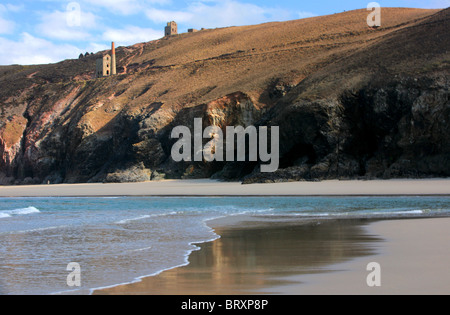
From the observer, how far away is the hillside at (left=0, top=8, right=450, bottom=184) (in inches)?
1476

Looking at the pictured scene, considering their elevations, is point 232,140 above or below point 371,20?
below

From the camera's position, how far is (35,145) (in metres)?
68.1

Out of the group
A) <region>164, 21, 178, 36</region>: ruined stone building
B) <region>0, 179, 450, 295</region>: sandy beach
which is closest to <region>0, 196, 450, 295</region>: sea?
<region>0, 179, 450, 295</region>: sandy beach

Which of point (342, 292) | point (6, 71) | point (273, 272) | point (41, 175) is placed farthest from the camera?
point (6, 71)

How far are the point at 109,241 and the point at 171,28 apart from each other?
10951cm

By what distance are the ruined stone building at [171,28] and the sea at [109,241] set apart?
324 ft

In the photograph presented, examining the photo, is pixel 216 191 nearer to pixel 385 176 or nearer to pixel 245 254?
pixel 385 176

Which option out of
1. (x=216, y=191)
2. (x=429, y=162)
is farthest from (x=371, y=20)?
(x=216, y=191)

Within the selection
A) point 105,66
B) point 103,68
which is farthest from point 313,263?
point 105,66

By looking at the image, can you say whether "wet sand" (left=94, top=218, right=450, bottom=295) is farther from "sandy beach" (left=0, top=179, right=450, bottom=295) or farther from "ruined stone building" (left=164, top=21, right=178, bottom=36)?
A: "ruined stone building" (left=164, top=21, right=178, bottom=36)

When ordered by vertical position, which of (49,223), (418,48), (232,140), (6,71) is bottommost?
(49,223)

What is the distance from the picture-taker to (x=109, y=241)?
1246cm

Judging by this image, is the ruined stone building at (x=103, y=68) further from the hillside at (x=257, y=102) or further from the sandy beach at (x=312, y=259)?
the sandy beach at (x=312, y=259)

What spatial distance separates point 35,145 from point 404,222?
198 ft
